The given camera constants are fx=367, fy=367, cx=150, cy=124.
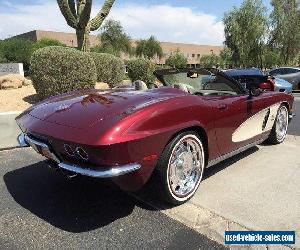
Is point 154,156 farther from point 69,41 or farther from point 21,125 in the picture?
point 69,41

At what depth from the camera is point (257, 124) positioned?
4.74 meters

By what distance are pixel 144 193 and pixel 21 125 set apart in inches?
56.0

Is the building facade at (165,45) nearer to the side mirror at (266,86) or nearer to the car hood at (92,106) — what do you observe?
the side mirror at (266,86)

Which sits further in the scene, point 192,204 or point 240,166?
point 240,166

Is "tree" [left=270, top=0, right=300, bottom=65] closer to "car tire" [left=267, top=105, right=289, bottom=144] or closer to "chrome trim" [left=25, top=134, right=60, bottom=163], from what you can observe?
"car tire" [left=267, top=105, right=289, bottom=144]

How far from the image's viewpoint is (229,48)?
37531mm

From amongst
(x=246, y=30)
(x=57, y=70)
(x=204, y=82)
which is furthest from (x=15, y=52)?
(x=204, y=82)

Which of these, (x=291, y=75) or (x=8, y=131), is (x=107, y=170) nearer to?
(x=8, y=131)

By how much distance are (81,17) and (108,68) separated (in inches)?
82.8

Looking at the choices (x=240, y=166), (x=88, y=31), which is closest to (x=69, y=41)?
(x=88, y=31)

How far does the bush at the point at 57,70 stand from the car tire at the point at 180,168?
6.04 m

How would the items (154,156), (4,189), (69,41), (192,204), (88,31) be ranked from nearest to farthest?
(154,156)
(192,204)
(4,189)
(88,31)
(69,41)

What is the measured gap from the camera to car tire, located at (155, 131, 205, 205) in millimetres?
3197

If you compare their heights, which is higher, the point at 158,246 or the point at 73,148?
the point at 73,148
